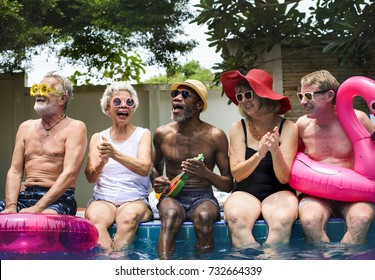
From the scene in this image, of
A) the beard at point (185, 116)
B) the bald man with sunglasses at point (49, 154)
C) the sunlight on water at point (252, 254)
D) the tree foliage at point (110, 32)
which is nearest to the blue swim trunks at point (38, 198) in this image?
the bald man with sunglasses at point (49, 154)

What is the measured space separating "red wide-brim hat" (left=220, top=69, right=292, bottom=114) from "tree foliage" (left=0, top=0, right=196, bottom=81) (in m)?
7.46

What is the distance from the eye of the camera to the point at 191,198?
5.28m

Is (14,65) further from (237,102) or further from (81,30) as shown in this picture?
(237,102)

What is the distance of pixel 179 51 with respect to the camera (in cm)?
1312

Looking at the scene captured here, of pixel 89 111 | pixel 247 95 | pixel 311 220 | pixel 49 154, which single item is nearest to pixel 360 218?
pixel 311 220

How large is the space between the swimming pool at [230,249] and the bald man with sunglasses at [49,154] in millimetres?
607

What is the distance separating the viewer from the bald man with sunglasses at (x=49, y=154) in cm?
530

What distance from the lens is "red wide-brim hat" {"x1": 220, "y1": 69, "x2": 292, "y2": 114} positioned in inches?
207

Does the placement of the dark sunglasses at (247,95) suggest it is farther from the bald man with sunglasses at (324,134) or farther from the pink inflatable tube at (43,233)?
the pink inflatable tube at (43,233)

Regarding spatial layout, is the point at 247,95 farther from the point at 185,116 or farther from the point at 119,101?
the point at 119,101

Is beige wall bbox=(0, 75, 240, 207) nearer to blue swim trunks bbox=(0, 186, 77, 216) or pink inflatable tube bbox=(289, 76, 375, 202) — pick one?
blue swim trunks bbox=(0, 186, 77, 216)

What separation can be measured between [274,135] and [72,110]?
7.72 metres

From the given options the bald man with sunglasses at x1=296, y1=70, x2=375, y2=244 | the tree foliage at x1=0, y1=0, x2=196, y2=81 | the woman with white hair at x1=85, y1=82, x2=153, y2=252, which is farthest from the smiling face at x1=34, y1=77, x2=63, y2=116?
the tree foliage at x1=0, y1=0, x2=196, y2=81

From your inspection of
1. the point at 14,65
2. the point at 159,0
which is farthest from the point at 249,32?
the point at 14,65
